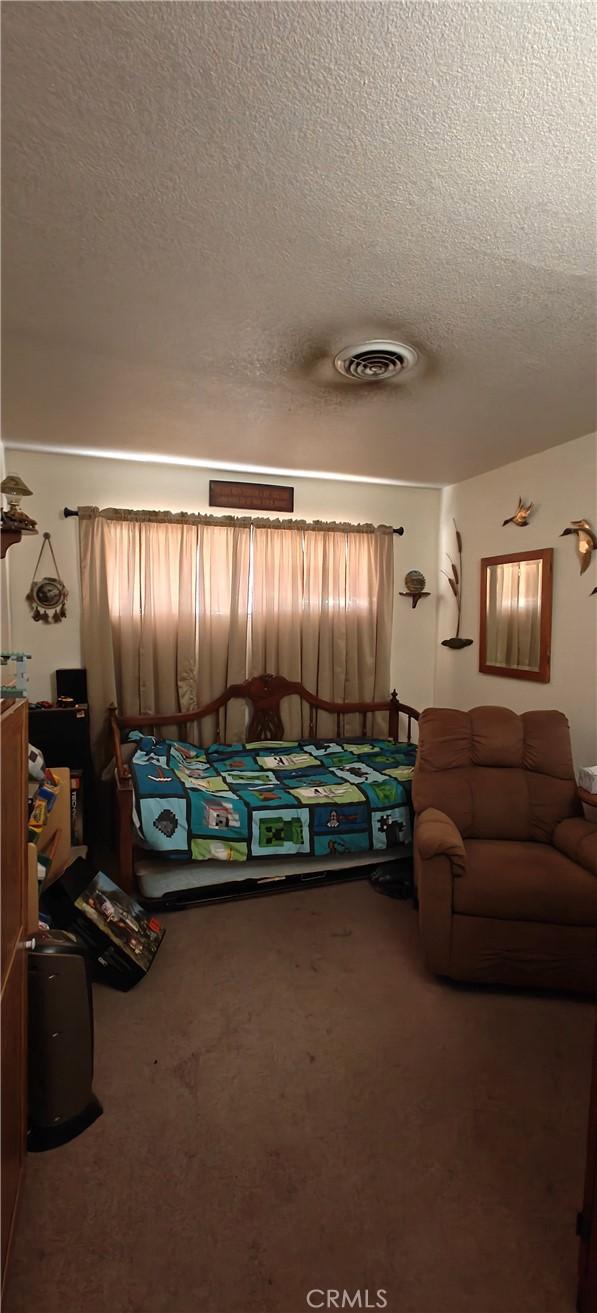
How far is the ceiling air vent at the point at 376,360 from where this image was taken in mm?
2094

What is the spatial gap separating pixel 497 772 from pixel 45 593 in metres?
3.01

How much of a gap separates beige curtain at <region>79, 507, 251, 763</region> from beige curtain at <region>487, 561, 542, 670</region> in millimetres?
1786

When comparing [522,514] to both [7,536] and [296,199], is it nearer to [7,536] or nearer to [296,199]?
[296,199]

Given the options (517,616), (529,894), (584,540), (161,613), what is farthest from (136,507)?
(529,894)

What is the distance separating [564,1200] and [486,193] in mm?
2558

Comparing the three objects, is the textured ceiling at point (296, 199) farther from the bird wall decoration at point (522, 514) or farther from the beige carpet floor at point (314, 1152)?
the beige carpet floor at point (314, 1152)

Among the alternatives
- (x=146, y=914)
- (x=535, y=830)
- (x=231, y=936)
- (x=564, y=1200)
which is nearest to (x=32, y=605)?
(x=146, y=914)

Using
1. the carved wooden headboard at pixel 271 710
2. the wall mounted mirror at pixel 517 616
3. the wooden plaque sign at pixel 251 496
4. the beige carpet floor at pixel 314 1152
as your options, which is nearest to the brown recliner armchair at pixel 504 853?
the beige carpet floor at pixel 314 1152

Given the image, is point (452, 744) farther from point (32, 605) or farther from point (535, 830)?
point (32, 605)

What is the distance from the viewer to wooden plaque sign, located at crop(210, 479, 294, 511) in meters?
4.00

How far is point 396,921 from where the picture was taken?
2.77m

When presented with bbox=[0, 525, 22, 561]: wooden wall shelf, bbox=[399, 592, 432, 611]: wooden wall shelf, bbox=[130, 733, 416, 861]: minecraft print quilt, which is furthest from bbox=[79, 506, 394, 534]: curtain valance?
bbox=[0, 525, 22, 561]: wooden wall shelf

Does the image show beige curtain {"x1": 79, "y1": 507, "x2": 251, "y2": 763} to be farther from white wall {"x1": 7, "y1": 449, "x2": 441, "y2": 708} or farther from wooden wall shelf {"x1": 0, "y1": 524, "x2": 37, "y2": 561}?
wooden wall shelf {"x1": 0, "y1": 524, "x2": 37, "y2": 561}

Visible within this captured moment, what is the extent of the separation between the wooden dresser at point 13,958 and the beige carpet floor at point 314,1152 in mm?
163
